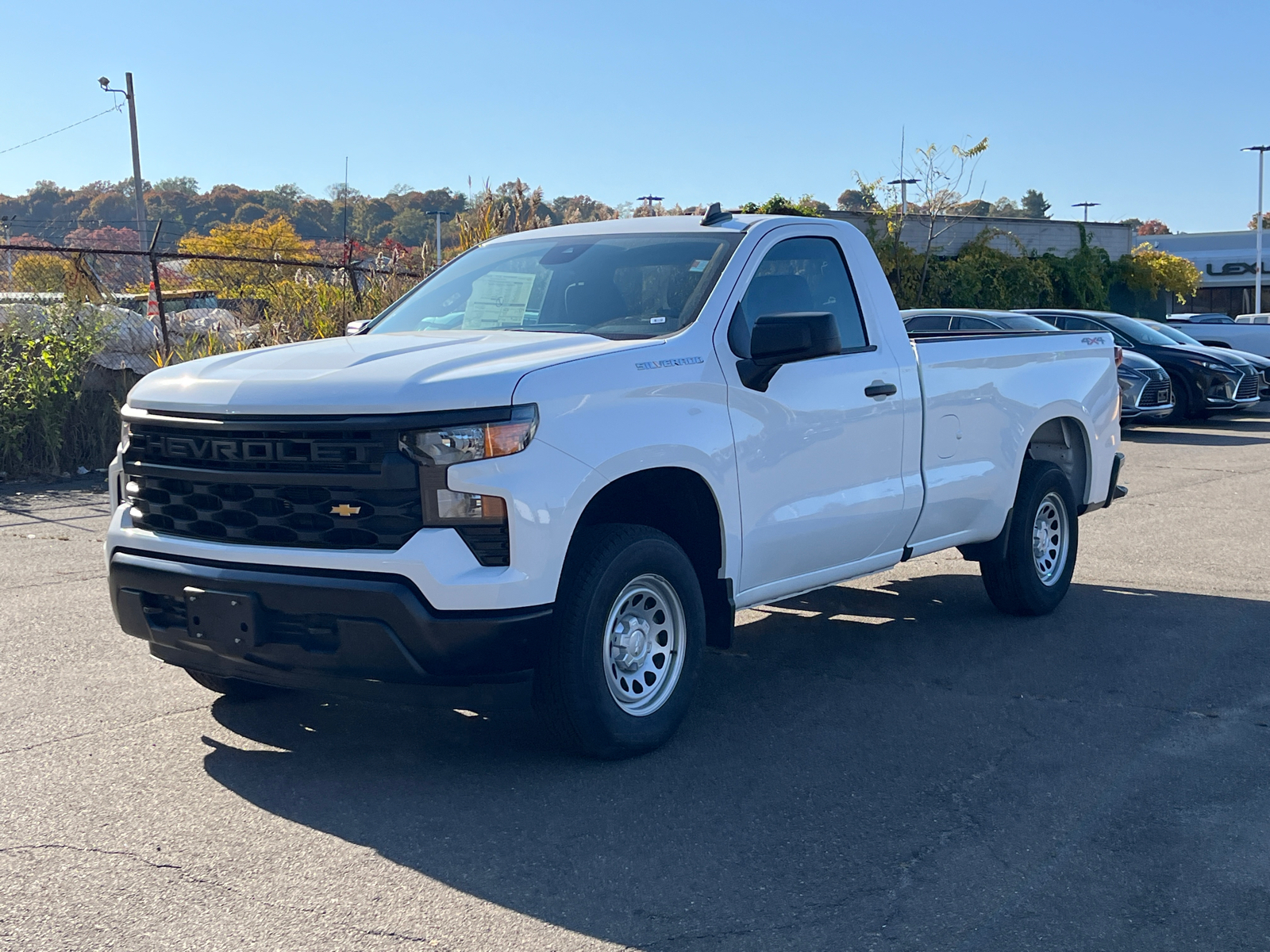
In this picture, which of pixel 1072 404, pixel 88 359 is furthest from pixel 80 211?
pixel 1072 404

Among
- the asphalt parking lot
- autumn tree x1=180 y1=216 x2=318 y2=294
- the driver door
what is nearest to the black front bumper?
the asphalt parking lot

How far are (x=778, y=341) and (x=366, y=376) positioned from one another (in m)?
1.64

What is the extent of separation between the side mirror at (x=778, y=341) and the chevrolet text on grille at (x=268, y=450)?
1.66m

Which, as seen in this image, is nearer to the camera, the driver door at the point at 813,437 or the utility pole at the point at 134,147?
the driver door at the point at 813,437

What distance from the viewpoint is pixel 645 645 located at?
195 inches

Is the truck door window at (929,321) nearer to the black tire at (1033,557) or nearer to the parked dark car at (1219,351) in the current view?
the parked dark car at (1219,351)

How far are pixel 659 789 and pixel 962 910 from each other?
124 cm

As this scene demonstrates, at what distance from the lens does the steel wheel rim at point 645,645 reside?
15.8ft

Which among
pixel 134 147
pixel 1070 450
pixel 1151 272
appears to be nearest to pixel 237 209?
pixel 134 147

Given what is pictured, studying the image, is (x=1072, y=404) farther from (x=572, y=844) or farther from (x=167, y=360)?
(x=167, y=360)

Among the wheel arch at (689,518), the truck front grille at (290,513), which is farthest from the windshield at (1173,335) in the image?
the truck front grille at (290,513)

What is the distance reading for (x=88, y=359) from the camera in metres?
13.6

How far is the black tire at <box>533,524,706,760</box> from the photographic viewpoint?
178 inches

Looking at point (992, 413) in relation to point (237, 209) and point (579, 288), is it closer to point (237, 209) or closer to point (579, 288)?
point (579, 288)
